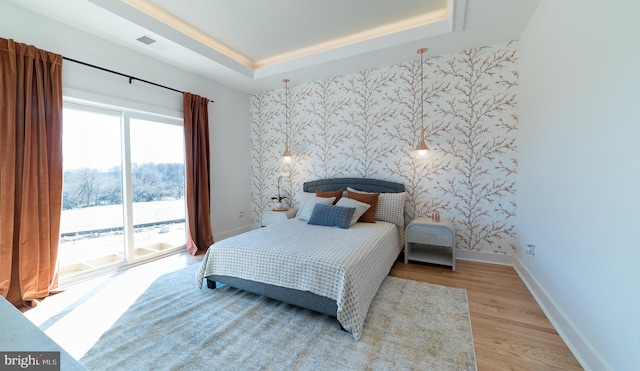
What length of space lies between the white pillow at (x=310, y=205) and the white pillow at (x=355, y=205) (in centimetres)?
15

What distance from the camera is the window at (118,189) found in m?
2.77

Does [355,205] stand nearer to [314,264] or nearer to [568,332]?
[314,264]

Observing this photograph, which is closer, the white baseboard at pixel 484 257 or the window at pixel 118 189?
the window at pixel 118 189

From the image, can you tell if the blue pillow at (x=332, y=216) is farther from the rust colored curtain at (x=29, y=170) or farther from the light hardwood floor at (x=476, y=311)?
the rust colored curtain at (x=29, y=170)

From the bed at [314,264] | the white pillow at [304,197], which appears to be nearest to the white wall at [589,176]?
the bed at [314,264]

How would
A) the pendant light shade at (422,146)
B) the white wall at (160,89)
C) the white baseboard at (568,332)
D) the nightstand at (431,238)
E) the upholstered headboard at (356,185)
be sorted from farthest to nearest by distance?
the upholstered headboard at (356,185) < the pendant light shade at (422,146) < the nightstand at (431,238) < the white wall at (160,89) < the white baseboard at (568,332)

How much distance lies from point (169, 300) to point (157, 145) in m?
2.25

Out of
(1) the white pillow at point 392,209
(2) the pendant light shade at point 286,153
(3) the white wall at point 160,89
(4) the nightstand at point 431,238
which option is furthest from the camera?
(2) the pendant light shade at point 286,153

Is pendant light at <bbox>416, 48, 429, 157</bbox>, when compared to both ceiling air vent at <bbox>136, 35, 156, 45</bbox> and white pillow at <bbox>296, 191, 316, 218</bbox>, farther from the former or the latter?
ceiling air vent at <bbox>136, 35, 156, 45</bbox>

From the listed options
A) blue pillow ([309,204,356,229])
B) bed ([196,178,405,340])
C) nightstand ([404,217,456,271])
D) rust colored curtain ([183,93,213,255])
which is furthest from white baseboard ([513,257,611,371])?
rust colored curtain ([183,93,213,255])

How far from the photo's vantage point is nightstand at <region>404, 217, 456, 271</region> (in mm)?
2977

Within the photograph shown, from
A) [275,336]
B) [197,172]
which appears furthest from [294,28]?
[275,336]

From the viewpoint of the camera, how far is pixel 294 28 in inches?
120

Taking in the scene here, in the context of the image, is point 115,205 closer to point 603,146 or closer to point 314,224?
point 314,224
